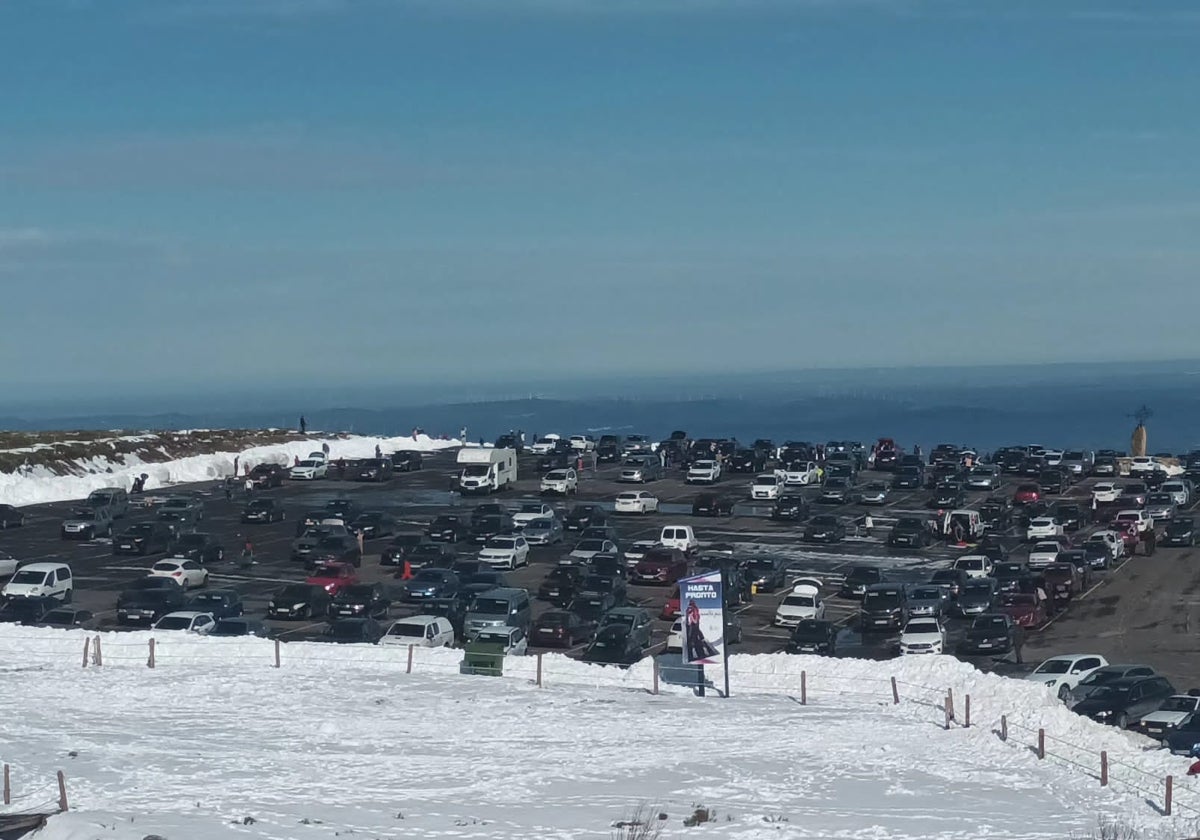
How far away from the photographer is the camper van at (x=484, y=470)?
72.4m

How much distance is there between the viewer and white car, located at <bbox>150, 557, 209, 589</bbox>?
4803cm

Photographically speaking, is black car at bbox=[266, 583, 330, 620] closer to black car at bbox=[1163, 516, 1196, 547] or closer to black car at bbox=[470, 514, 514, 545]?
black car at bbox=[470, 514, 514, 545]

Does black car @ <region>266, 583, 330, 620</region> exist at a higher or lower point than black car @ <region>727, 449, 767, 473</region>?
lower

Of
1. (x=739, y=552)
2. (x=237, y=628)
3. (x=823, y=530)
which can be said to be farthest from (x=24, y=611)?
(x=823, y=530)

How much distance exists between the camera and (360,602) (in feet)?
140

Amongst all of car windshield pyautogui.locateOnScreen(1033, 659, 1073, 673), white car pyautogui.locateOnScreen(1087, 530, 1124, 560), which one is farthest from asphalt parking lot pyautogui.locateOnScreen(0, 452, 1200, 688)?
car windshield pyautogui.locateOnScreen(1033, 659, 1073, 673)

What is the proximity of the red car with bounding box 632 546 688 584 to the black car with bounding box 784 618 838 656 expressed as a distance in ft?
35.3

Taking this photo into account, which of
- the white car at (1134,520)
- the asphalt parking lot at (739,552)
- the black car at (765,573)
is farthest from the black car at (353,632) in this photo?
the white car at (1134,520)

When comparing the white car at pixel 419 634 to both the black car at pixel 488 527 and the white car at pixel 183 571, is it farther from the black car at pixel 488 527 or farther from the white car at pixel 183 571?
the black car at pixel 488 527

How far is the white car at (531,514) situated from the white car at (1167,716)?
1308 inches

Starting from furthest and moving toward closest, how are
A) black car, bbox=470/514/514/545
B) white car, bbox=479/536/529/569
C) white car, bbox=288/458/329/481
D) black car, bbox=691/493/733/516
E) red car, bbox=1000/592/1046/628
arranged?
white car, bbox=288/458/329/481
black car, bbox=691/493/733/516
black car, bbox=470/514/514/545
white car, bbox=479/536/529/569
red car, bbox=1000/592/1046/628

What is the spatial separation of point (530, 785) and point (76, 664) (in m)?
15.2

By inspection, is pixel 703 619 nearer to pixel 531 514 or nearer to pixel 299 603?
pixel 299 603

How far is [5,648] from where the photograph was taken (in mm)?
35562
